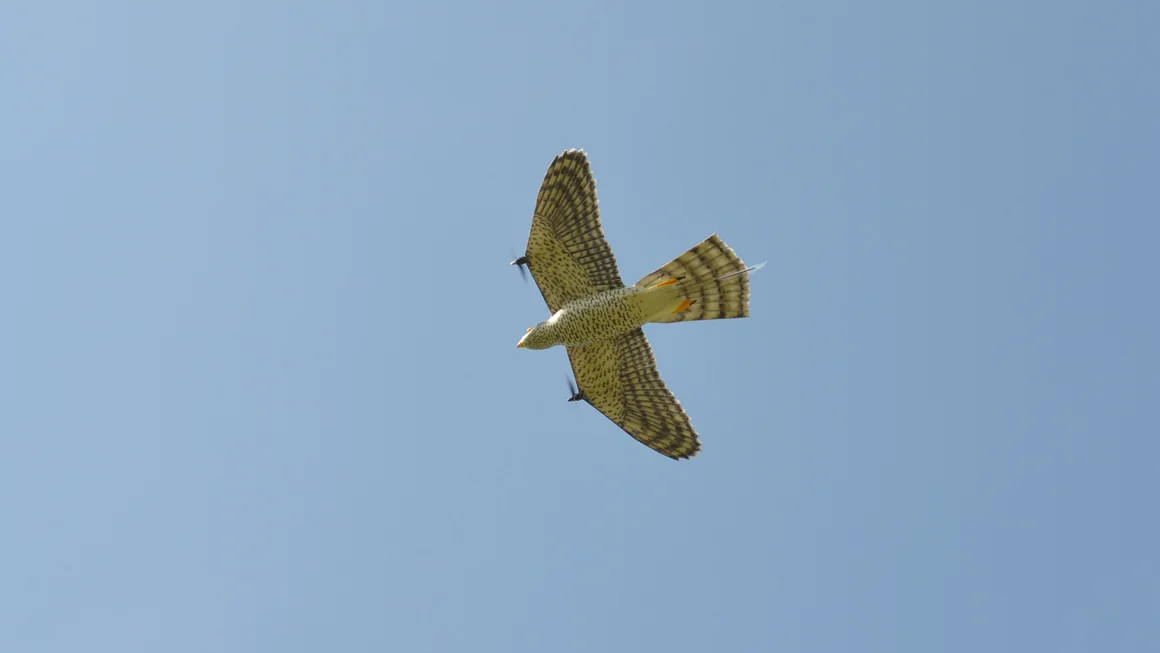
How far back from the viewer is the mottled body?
21.6m

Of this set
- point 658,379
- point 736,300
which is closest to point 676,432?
point 658,379

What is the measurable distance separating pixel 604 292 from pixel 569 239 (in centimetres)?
134

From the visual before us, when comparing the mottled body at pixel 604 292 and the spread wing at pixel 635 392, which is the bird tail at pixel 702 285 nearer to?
the mottled body at pixel 604 292

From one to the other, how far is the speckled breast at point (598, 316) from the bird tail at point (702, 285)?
0.36m

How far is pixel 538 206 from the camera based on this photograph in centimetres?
2150

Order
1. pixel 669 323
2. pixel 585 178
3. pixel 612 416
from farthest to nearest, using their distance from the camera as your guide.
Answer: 1. pixel 612 416
2. pixel 669 323
3. pixel 585 178

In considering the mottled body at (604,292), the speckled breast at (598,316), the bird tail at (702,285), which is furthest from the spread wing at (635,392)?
the bird tail at (702,285)

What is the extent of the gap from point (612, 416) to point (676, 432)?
1485 mm

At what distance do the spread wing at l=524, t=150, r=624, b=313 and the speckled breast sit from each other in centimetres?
28

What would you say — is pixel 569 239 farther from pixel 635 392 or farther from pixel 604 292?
pixel 635 392

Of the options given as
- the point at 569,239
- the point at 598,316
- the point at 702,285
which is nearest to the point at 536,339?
the point at 598,316

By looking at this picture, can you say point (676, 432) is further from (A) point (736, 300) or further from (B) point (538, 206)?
(B) point (538, 206)

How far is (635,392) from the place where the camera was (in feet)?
78.6

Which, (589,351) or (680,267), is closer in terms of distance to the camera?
(680,267)
